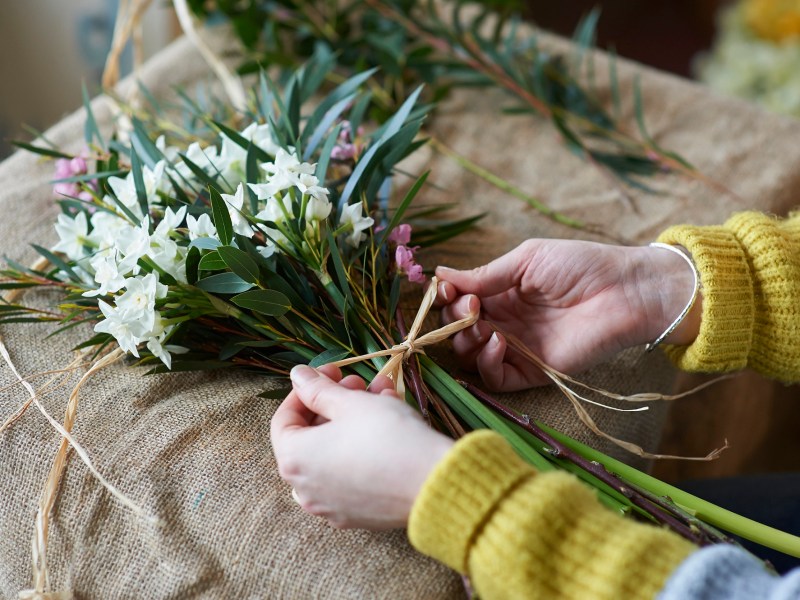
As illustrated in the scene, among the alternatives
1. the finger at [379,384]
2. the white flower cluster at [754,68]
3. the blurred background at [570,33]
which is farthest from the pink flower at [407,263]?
the white flower cluster at [754,68]

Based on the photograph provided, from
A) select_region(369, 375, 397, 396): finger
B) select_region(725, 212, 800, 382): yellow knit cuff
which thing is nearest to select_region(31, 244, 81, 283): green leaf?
select_region(369, 375, 397, 396): finger

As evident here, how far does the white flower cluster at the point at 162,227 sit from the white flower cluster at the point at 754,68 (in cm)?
141

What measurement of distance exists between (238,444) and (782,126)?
935 mm

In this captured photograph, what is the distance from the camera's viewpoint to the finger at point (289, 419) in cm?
62

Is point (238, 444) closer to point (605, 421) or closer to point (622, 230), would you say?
point (605, 421)

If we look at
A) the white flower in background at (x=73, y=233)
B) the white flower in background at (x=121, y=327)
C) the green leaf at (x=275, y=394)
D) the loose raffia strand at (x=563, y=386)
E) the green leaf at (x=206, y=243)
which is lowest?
the loose raffia strand at (x=563, y=386)

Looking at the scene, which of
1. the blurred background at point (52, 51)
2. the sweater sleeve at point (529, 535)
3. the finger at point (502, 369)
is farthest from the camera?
the blurred background at point (52, 51)

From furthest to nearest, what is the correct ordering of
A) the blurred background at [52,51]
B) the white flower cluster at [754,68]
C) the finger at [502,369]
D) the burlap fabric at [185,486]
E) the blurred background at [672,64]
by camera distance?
the white flower cluster at [754,68] < the blurred background at [52,51] < the blurred background at [672,64] < the finger at [502,369] < the burlap fabric at [185,486]

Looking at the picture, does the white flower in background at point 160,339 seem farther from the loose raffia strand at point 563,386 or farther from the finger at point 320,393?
the loose raffia strand at point 563,386

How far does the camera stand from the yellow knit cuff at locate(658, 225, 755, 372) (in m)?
0.73

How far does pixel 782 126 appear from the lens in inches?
44.8

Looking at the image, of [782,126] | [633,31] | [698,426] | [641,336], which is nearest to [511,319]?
[641,336]

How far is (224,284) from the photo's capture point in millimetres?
656

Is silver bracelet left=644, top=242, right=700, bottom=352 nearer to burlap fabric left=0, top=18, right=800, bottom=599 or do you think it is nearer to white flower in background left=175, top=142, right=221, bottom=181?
burlap fabric left=0, top=18, right=800, bottom=599
